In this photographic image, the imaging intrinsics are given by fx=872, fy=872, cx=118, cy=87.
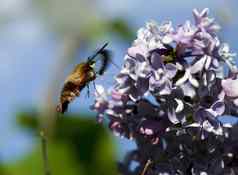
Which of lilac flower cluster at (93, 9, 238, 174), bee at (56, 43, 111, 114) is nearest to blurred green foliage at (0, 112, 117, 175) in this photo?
bee at (56, 43, 111, 114)

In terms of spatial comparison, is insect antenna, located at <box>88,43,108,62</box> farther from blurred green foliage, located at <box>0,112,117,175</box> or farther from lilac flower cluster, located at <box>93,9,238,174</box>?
blurred green foliage, located at <box>0,112,117,175</box>

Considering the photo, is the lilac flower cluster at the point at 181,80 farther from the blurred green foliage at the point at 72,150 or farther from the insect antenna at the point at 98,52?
the blurred green foliage at the point at 72,150

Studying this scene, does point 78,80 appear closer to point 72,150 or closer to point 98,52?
point 98,52

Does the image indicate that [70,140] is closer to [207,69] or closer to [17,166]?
[17,166]

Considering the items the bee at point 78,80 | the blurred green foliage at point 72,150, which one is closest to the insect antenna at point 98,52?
the bee at point 78,80

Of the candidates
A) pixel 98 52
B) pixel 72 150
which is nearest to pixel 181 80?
pixel 98 52
